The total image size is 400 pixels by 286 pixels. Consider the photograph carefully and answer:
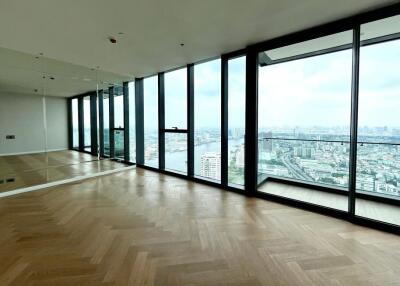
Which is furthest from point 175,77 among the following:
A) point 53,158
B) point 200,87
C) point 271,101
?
point 53,158

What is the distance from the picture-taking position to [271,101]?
180 inches

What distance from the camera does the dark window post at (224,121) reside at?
495cm

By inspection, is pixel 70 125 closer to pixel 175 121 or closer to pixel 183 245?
pixel 175 121

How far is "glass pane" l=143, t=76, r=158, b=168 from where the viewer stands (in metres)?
6.84

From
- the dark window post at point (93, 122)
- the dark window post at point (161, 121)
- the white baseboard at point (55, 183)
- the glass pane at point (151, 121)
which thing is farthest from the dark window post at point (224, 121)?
the dark window post at point (93, 122)

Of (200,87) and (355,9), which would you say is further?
(200,87)

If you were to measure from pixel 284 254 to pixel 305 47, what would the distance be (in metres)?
3.38

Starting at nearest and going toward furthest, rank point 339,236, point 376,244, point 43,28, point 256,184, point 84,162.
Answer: point 376,244, point 339,236, point 43,28, point 256,184, point 84,162

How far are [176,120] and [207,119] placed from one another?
3.60 feet

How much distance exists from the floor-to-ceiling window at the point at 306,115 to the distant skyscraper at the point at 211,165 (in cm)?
96

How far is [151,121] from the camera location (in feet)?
23.1

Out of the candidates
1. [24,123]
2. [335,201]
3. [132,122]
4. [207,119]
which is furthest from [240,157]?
[24,123]

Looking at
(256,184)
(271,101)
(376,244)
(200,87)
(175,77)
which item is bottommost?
(376,244)

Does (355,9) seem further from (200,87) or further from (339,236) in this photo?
(200,87)
